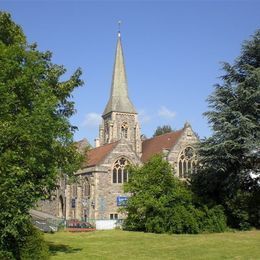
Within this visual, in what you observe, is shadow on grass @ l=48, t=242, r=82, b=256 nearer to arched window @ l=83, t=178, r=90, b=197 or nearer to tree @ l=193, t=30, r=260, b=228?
tree @ l=193, t=30, r=260, b=228

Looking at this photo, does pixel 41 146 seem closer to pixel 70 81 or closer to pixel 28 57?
pixel 28 57

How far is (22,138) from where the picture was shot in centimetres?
1520

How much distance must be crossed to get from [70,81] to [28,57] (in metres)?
3.58

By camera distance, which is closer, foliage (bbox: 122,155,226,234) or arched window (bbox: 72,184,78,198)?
foliage (bbox: 122,155,226,234)

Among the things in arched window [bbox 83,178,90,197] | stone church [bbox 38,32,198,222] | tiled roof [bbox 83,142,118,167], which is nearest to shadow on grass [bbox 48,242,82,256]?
stone church [bbox 38,32,198,222]

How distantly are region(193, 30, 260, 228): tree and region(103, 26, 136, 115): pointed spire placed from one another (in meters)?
34.3

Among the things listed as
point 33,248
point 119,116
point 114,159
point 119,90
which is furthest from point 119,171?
point 33,248

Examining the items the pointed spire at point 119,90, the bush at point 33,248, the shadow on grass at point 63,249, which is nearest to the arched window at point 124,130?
the pointed spire at point 119,90

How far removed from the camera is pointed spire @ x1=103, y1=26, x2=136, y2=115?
65.7 m

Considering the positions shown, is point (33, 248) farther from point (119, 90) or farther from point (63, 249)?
point (119, 90)

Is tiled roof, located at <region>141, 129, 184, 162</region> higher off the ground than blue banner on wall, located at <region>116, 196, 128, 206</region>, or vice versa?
tiled roof, located at <region>141, 129, 184, 162</region>

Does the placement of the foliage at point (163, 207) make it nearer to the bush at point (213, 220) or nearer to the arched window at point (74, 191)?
the bush at point (213, 220)

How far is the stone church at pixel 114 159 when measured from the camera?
48875mm

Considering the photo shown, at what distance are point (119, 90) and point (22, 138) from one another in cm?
5281
